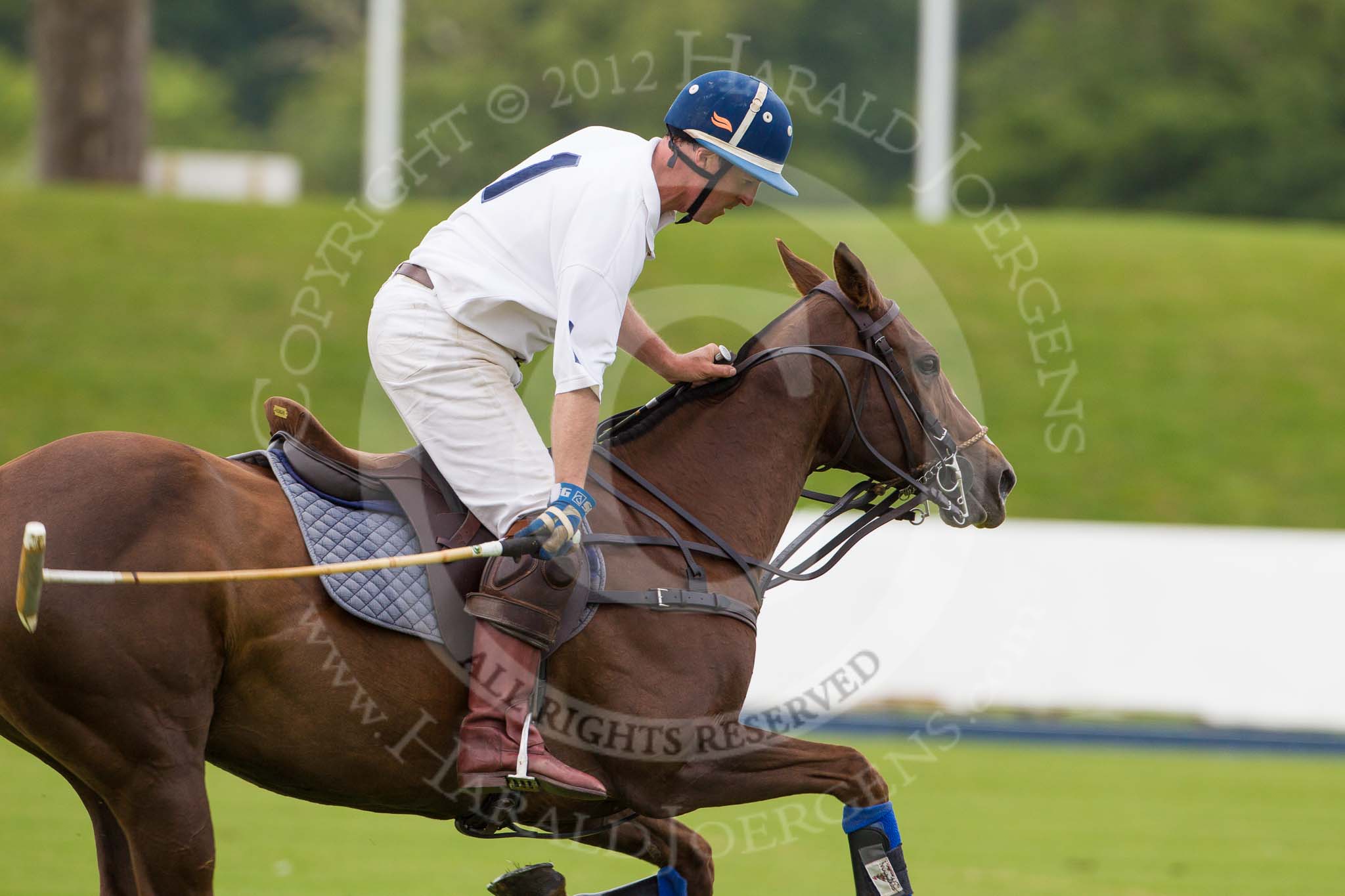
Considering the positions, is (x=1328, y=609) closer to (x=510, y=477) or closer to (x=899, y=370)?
(x=899, y=370)

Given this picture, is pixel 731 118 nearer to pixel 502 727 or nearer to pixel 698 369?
pixel 698 369

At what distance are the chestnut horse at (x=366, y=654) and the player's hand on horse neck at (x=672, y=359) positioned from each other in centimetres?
8

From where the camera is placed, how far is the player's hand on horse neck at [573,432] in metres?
4.09

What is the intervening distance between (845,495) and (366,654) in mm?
1533

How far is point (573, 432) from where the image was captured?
13.4ft

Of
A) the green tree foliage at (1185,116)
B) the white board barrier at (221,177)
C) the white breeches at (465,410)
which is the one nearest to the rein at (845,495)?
the white breeches at (465,410)

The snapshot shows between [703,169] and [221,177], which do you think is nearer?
[703,169]

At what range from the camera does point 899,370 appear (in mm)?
4719

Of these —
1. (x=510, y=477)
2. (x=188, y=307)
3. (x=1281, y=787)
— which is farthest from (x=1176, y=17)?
(x=510, y=477)

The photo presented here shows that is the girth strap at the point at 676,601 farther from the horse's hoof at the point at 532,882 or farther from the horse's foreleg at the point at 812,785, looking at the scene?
the horse's hoof at the point at 532,882

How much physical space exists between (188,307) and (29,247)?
6.52 feet

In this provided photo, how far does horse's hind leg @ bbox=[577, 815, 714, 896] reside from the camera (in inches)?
192

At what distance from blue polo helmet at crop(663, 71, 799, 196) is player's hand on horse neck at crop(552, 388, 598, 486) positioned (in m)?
0.81

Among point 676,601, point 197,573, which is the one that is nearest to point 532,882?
point 676,601
